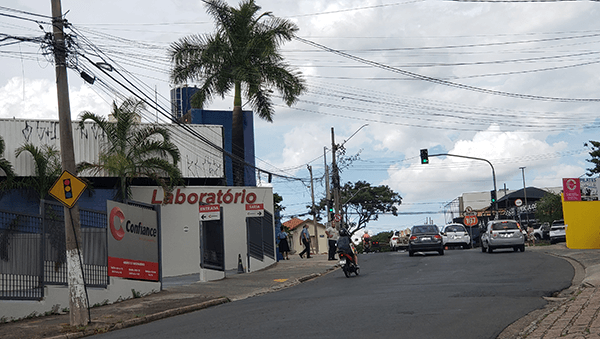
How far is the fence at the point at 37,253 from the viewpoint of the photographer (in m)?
13.8

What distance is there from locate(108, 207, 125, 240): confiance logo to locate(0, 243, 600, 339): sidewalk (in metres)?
1.76

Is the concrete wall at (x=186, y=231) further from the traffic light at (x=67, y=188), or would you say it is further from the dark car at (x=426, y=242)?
the traffic light at (x=67, y=188)

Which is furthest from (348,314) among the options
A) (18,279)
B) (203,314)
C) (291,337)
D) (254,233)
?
(254,233)

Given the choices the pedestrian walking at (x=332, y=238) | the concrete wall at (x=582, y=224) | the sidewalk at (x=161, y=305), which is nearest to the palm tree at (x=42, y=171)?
the sidewalk at (x=161, y=305)

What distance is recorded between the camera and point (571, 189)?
1251 inches

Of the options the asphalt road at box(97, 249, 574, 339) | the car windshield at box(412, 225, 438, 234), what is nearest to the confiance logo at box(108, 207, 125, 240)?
the asphalt road at box(97, 249, 574, 339)

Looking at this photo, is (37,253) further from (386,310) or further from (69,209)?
(386,310)

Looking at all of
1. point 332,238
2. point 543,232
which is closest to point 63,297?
point 332,238

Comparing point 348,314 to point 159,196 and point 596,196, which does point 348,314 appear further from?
point 596,196

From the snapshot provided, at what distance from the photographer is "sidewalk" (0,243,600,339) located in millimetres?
9078

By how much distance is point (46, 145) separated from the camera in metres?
27.9

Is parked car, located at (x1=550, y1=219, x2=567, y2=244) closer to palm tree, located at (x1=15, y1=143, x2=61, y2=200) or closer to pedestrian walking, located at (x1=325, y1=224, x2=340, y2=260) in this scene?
pedestrian walking, located at (x1=325, y1=224, x2=340, y2=260)

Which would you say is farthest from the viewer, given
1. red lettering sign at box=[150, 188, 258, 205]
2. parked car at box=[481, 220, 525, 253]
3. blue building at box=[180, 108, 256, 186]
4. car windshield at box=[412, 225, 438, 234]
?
blue building at box=[180, 108, 256, 186]

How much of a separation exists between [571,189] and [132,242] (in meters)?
22.3
